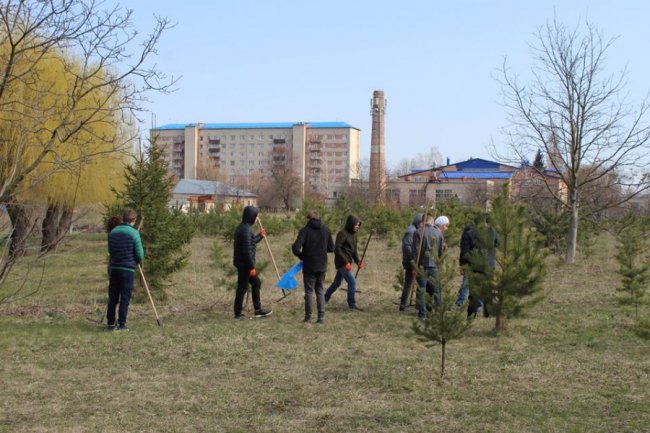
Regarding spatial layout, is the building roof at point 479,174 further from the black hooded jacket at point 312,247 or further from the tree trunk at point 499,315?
the tree trunk at point 499,315

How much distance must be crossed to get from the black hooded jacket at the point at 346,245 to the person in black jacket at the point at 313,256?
40.5 inches

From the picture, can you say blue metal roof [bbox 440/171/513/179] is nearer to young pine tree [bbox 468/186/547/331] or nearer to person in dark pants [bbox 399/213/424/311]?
Answer: person in dark pants [bbox 399/213/424/311]

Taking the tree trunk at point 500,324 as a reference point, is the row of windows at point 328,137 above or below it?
above

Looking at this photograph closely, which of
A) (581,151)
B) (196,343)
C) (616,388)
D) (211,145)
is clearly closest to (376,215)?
(581,151)

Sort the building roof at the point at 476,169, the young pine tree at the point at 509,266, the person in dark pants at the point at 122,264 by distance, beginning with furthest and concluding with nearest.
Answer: the building roof at the point at 476,169
the person in dark pants at the point at 122,264
the young pine tree at the point at 509,266

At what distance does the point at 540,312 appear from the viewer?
11.0 metres

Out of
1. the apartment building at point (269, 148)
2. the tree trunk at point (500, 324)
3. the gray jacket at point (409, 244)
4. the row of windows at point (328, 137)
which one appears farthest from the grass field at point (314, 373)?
the row of windows at point (328, 137)

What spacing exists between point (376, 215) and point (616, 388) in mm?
22084

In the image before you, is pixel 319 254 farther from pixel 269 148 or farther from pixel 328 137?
pixel 269 148

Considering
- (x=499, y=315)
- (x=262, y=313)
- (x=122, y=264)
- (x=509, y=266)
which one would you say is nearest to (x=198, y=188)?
(x=262, y=313)

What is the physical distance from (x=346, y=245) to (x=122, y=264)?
145 inches

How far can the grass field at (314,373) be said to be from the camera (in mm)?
5543

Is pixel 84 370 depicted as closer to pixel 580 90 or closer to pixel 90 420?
pixel 90 420

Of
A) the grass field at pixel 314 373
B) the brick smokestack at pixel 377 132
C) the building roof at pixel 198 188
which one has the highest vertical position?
the brick smokestack at pixel 377 132
